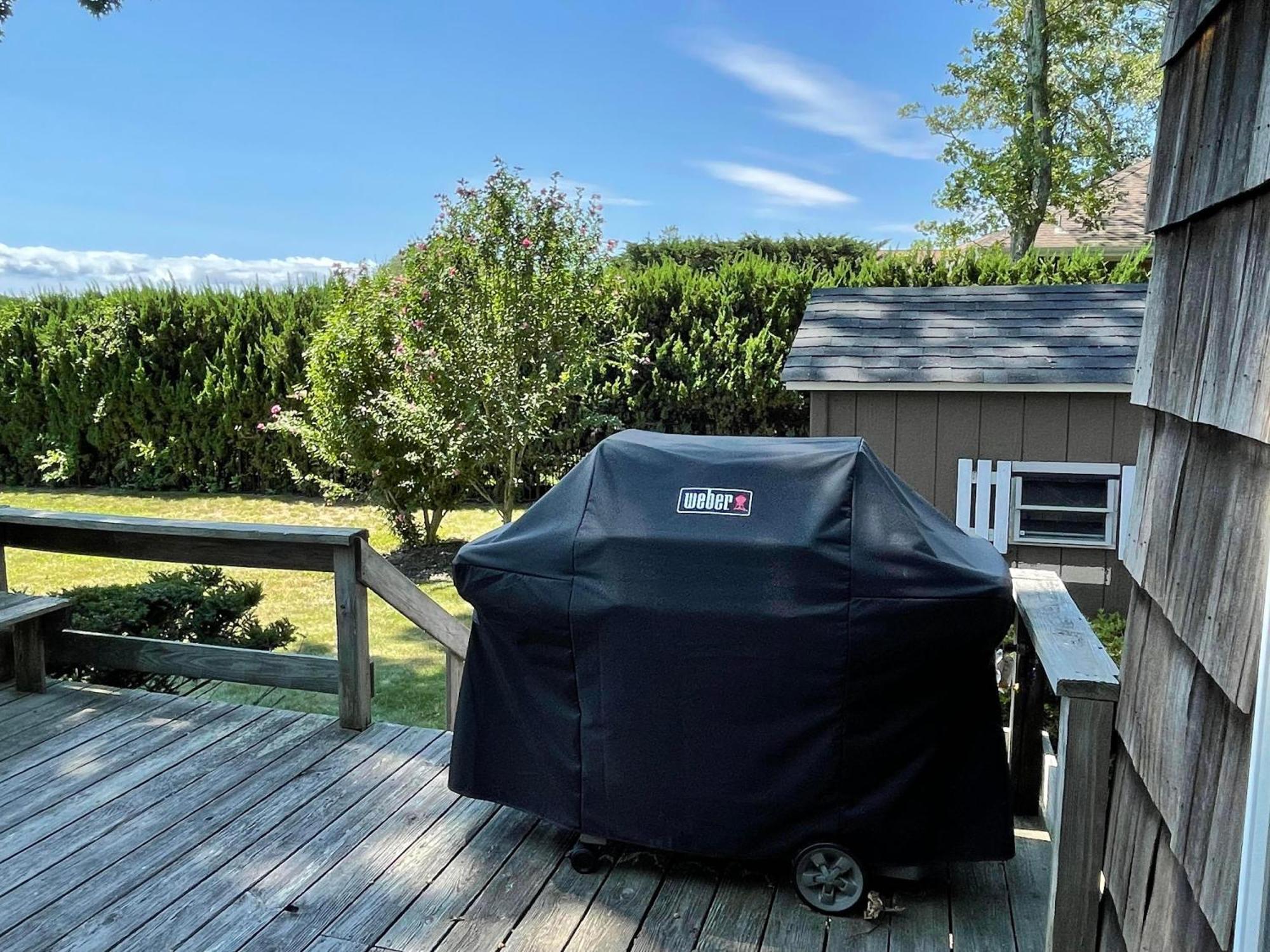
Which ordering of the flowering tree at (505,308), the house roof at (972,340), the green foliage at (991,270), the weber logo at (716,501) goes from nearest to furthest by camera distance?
the weber logo at (716,501)
the house roof at (972,340)
the flowering tree at (505,308)
the green foliage at (991,270)

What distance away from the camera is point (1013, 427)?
621 cm

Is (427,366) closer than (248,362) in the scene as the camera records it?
Yes

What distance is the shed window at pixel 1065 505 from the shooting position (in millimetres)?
6191

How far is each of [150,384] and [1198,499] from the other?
13.5 metres

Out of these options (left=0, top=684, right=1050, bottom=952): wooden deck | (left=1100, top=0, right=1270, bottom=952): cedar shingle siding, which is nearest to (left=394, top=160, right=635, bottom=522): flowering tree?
(left=0, top=684, right=1050, bottom=952): wooden deck

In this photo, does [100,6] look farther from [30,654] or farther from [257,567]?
[257,567]

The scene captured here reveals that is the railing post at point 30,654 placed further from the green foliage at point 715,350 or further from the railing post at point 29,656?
the green foliage at point 715,350

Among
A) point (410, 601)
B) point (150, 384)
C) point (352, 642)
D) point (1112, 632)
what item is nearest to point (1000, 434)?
point (1112, 632)

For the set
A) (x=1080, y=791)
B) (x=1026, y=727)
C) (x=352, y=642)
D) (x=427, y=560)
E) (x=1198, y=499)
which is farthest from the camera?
(x=427, y=560)

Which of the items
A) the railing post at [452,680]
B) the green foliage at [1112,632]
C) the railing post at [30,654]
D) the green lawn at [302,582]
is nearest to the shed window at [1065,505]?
the green foliage at [1112,632]

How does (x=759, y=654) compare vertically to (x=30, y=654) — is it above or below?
above

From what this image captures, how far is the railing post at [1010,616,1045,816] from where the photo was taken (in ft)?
9.61

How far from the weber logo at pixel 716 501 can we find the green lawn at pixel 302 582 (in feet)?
10.4

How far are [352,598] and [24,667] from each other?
1753mm
